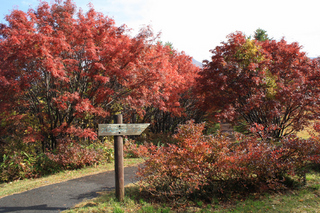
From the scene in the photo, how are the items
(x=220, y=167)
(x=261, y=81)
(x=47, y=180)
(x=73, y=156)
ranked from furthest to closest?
(x=261, y=81), (x=73, y=156), (x=47, y=180), (x=220, y=167)

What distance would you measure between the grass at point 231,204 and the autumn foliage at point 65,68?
376cm

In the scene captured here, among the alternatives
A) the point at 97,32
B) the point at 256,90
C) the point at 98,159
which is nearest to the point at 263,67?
the point at 256,90

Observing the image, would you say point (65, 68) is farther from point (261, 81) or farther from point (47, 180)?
point (261, 81)

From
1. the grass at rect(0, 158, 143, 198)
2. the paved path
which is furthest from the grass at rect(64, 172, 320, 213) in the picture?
the grass at rect(0, 158, 143, 198)

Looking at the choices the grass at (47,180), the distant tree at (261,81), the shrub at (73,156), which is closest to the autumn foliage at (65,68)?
the shrub at (73,156)

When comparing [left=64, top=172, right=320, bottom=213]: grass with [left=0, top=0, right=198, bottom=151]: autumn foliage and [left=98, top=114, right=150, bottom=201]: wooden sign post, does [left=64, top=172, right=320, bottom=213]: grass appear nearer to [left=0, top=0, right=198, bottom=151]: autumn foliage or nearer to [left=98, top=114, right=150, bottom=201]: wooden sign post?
[left=98, top=114, right=150, bottom=201]: wooden sign post

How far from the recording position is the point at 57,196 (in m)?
5.36

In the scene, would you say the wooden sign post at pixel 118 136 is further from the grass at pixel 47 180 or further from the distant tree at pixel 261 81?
the distant tree at pixel 261 81

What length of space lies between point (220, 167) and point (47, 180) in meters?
5.43

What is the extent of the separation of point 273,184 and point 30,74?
7.67 m

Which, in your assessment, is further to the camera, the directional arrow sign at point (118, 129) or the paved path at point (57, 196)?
the paved path at point (57, 196)

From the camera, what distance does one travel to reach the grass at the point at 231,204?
4.29 meters

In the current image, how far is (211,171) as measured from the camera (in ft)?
15.9

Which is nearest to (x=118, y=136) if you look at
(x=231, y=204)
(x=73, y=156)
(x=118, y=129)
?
(x=118, y=129)
